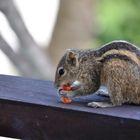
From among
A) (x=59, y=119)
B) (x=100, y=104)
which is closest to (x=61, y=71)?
(x=100, y=104)

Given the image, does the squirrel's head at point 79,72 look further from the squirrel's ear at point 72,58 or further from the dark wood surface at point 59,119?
the dark wood surface at point 59,119

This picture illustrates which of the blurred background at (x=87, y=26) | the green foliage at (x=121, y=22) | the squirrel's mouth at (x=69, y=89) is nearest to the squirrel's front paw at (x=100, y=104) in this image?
the squirrel's mouth at (x=69, y=89)

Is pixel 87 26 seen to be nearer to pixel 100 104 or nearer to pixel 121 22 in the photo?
pixel 121 22

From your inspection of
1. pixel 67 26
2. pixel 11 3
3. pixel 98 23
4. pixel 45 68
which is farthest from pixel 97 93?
pixel 98 23

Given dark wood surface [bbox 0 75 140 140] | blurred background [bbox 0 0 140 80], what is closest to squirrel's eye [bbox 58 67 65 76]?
dark wood surface [bbox 0 75 140 140]

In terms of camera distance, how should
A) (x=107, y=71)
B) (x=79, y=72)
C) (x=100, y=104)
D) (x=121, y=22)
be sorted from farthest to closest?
(x=121, y=22) < (x=79, y=72) < (x=107, y=71) < (x=100, y=104)

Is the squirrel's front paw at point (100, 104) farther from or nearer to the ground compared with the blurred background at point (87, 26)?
farther from the ground

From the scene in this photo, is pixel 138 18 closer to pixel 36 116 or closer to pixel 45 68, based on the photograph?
pixel 45 68
